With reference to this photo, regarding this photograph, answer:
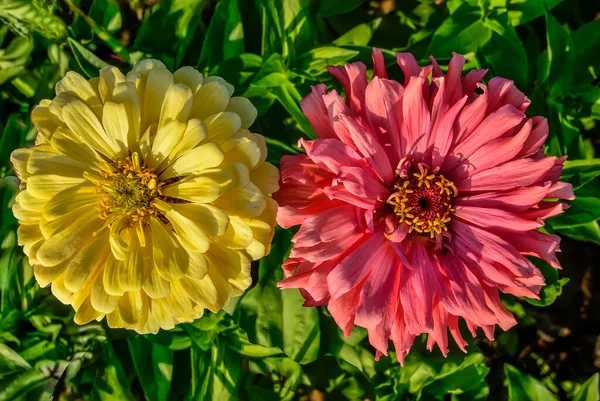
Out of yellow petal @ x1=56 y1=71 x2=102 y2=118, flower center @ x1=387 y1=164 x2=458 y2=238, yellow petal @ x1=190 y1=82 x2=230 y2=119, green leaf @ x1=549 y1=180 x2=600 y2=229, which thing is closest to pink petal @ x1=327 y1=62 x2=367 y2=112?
flower center @ x1=387 y1=164 x2=458 y2=238

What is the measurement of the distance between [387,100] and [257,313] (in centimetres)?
89

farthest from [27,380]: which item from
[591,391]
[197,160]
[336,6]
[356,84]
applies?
[591,391]

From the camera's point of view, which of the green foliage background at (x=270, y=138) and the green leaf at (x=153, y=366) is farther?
the green leaf at (x=153, y=366)

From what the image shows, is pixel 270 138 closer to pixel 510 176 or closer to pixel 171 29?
pixel 171 29

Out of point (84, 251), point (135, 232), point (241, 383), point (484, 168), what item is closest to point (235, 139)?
point (135, 232)

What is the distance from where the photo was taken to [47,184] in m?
1.22

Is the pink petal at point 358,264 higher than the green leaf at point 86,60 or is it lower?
lower

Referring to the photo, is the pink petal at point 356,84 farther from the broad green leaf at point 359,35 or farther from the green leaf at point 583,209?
the green leaf at point 583,209

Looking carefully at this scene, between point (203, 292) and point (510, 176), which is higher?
point (510, 176)

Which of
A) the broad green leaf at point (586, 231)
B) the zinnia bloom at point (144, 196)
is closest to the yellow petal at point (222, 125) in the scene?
the zinnia bloom at point (144, 196)

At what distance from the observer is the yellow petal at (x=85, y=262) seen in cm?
121

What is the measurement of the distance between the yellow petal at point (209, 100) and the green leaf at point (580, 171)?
3.85 ft

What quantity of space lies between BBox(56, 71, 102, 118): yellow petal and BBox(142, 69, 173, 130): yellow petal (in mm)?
113

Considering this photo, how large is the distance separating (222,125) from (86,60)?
2.74ft
